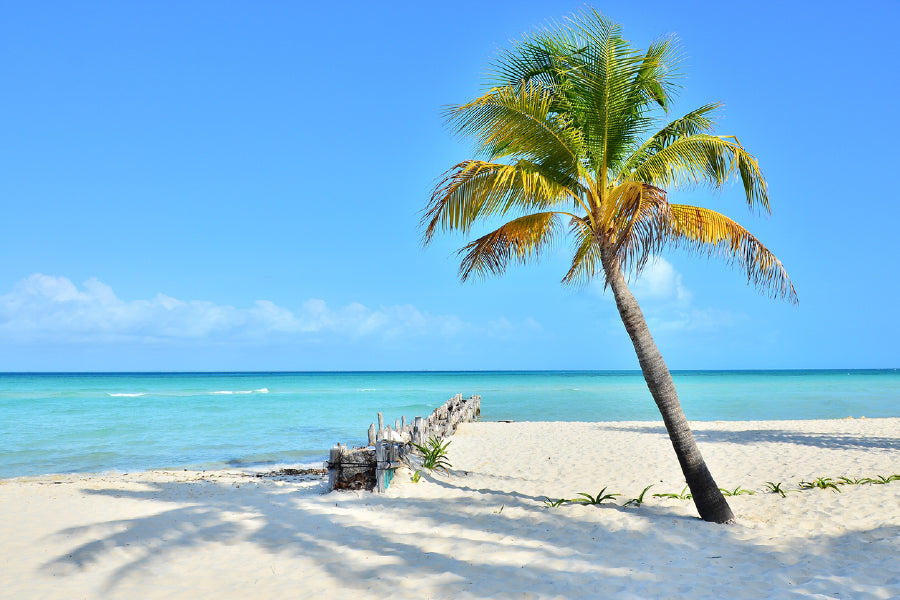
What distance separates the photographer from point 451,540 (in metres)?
6.42

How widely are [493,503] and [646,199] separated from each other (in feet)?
15.4

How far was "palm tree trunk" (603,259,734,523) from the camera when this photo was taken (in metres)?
7.00

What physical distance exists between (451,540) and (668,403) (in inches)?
125

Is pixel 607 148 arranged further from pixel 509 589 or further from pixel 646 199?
pixel 509 589

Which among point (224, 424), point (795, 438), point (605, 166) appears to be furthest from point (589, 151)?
point (224, 424)

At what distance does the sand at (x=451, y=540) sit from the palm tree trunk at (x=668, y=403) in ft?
0.87

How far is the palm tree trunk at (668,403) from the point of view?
7.00m

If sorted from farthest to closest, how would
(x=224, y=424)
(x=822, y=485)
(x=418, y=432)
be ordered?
1. (x=224, y=424)
2. (x=418, y=432)
3. (x=822, y=485)

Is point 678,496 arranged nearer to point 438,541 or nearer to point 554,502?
point 554,502

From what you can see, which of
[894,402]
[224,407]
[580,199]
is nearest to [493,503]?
[580,199]

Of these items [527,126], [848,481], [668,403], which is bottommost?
[848,481]

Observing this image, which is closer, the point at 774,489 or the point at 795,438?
the point at 774,489

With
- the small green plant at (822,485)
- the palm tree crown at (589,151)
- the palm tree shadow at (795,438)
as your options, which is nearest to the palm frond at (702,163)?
Result: the palm tree crown at (589,151)

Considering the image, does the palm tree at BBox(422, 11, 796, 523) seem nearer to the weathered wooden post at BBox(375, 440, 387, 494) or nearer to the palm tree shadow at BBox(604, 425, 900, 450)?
the weathered wooden post at BBox(375, 440, 387, 494)
